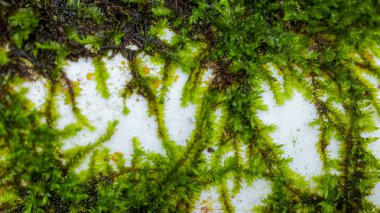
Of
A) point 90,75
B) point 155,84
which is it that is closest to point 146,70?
point 155,84

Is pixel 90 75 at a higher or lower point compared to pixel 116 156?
higher

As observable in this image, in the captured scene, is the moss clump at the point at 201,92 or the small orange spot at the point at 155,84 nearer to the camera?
the moss clump at the point at 201,92

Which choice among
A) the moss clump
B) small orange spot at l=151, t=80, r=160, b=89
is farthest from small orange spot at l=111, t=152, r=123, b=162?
small orange spot at l=151, t=80, r=160, b=89

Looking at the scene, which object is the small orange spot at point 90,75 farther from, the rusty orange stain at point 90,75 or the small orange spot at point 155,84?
the small orange spot at point 155,84

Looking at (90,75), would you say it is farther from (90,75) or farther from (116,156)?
(116,156)

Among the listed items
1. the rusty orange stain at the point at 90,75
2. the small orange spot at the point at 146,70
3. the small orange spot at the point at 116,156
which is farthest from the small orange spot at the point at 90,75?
the small orange spot at the point at 116,156

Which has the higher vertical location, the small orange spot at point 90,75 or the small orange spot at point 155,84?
the small orange spot at point 90,75

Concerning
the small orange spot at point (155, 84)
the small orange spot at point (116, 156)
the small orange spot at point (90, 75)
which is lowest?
the small orange spot at point (116, 156)

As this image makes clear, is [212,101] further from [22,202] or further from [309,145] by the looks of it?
[22,202]
